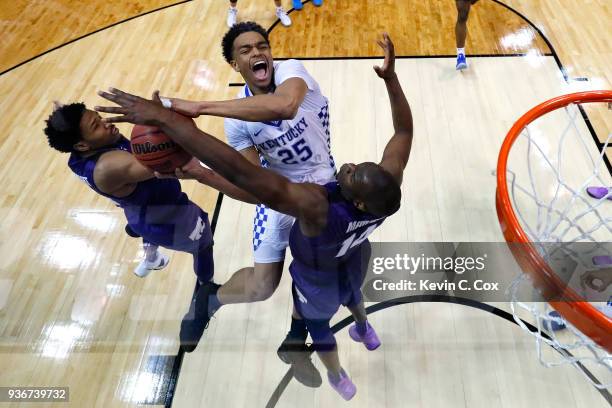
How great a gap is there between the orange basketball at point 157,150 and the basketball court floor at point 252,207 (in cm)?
132

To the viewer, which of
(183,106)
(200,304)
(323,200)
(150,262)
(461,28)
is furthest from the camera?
(461,28)

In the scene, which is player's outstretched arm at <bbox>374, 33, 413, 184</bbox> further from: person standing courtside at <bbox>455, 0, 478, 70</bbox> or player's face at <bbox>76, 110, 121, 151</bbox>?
person standing courtside at <bbox>455, 0, 478, 70</bbox>

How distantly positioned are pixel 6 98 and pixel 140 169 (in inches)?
131

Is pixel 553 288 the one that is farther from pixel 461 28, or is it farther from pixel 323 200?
pixel 461 28

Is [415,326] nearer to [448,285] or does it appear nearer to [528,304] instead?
[448,285]

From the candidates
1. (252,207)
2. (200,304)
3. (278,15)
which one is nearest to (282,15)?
(278,15)

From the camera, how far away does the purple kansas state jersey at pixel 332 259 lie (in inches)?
66.2

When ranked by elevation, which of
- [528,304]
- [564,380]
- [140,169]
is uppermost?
[140,169]

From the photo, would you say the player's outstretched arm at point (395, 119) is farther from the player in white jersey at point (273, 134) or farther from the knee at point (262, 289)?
the knee at point (262, 289)

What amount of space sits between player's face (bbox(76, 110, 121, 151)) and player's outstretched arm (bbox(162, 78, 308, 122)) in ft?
2.33

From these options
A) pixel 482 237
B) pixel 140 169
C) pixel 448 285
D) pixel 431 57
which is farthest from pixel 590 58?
pixel 140 169

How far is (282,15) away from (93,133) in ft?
11.6

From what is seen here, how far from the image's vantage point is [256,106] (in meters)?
1.79

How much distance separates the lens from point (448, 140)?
12.4 ft
